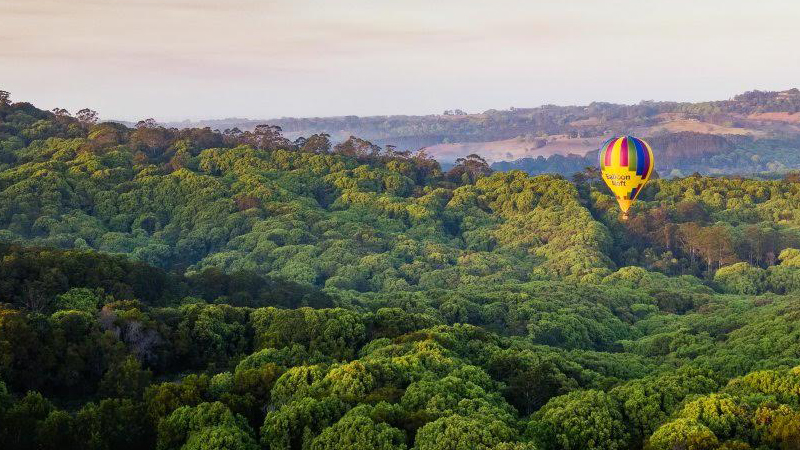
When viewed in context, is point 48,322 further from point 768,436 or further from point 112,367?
point 768,436

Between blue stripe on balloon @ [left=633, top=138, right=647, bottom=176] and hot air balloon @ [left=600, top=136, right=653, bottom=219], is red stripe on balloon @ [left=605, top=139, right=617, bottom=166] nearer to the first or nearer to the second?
hot air balloon @ [left=600, top=136, right=653, bottom=219]

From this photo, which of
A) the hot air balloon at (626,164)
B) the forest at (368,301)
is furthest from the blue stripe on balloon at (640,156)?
the forest at (368,301)

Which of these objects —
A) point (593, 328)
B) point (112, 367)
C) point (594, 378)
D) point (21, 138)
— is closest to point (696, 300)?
point (593, 328)

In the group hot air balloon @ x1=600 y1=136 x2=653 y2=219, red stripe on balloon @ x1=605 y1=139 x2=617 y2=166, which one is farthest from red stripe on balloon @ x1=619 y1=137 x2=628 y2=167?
red stripe on balloon @ x1=605 y1=139 x2=617 y2=166

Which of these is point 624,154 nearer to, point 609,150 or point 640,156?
point 640,156

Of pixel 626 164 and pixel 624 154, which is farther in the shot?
pixel 626 164

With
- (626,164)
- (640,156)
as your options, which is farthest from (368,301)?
(640,156)
